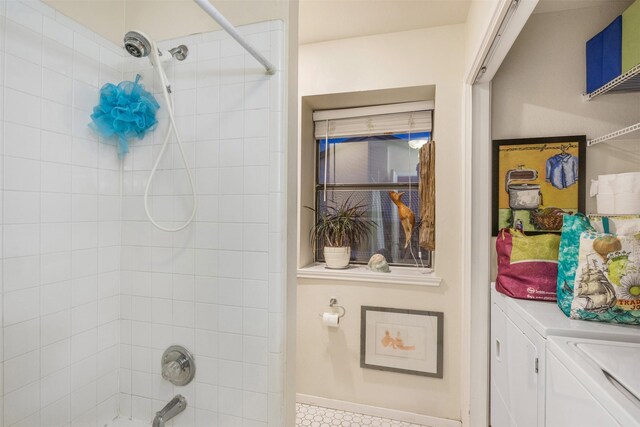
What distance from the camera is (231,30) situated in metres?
1.00

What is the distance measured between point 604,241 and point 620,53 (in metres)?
1.01

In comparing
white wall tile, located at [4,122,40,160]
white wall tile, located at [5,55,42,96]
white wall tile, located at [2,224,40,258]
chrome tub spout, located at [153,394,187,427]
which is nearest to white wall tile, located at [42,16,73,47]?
white wall tile, located at [5,55,42,96]

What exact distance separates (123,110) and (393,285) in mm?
1760

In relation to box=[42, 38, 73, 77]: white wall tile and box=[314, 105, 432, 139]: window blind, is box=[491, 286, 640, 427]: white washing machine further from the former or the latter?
box=[42, 38, 73, 77]: white wall tile

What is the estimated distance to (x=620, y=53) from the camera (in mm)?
1488

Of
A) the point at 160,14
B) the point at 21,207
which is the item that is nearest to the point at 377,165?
the point at 160,14

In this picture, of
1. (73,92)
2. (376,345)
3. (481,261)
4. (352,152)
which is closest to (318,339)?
(376,345)

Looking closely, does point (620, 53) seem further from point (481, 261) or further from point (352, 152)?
point (352, 152)

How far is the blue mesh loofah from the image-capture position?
1284 millimetres

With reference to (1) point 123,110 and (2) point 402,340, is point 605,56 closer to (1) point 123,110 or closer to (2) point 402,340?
(2) point 402,340

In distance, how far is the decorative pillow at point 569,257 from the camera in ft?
4.03

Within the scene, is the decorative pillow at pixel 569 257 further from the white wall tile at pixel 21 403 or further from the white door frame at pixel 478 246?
the white wall tile at pixel 21 403

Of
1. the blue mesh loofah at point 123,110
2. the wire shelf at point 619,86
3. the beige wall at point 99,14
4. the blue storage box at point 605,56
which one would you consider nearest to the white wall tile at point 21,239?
the blue mesh loofah at point 123,110

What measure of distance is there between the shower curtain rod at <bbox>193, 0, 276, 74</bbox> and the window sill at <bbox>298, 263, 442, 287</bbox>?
4.58 feet
